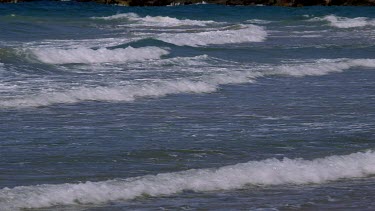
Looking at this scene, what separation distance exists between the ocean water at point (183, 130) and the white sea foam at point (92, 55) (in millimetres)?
41

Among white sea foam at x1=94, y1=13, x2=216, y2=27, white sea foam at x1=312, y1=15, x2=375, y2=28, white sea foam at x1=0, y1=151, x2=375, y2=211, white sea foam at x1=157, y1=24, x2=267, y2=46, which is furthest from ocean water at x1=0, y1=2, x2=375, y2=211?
white sea foam at x1=94, y1=13, x2=216, y2=27

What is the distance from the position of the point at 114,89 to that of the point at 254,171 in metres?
6.25

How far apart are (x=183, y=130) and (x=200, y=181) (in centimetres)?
284

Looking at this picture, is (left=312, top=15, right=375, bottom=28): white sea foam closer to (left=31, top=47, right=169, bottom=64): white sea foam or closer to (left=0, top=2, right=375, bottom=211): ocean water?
(left=0, top=2, right=375, bottom=211): ocean water

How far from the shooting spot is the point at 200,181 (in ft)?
30.8

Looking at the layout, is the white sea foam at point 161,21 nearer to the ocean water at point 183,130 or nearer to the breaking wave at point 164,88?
the ocean water at point 183,130

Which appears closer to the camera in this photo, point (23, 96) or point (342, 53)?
point (23, 96)

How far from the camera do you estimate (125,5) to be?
6894 centimetres

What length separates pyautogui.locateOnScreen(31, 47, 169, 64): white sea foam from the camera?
70.3ft

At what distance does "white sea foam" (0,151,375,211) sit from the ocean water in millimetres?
14

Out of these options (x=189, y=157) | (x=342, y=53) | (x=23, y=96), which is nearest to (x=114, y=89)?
(x=23, y=96)

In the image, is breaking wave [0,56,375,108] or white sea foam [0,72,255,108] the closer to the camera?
white sea foam [0,72,255,108]

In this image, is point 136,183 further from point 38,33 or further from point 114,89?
point 38,33

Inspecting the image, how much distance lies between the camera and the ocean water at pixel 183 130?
9008 mm
